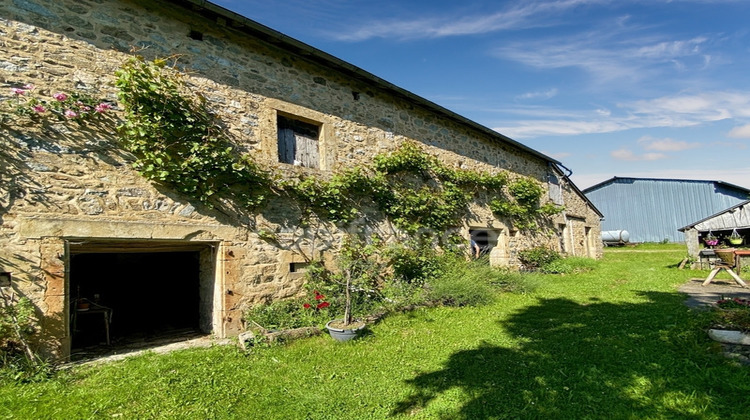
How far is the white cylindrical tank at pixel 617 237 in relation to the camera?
82.1ft

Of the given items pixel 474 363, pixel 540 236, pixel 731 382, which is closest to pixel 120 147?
pixel 474 363

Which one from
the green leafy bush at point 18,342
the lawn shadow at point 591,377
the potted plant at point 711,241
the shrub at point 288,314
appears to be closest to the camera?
the lawn shadow at point 591,377

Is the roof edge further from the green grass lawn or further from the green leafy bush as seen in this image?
the green grass lawn

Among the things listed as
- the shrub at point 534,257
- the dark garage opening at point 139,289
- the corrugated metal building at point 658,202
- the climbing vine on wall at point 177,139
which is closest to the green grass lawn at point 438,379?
the climbing vine on wall at point 177,139

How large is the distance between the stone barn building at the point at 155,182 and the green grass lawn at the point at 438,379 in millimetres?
1260

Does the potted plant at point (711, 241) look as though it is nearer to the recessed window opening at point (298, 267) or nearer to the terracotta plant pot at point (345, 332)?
the terracotta plant pot at point (345, 332)

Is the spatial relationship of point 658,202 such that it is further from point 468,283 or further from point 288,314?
point 288,314

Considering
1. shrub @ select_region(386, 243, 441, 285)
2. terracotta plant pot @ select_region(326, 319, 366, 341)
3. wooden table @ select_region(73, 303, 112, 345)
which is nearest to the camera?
terracotta plant pot @ select_region(326, 319, 366, 341)

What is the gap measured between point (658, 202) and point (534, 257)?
19282 mm

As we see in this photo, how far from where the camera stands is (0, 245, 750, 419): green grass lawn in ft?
11.0

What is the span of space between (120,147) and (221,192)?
54.0 inches

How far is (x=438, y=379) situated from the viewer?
403 centimetres

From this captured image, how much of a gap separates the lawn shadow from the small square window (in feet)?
14.0

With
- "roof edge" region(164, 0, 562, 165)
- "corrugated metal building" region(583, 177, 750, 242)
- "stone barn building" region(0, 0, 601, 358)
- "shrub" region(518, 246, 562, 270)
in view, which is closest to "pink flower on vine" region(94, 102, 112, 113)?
"stone barn building" region(0, 0, 601, 358)
